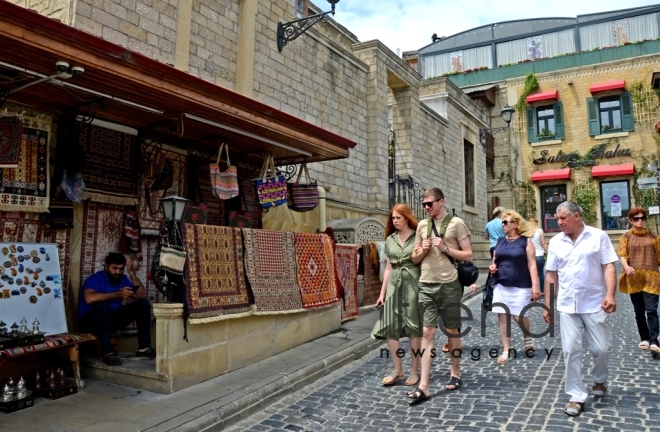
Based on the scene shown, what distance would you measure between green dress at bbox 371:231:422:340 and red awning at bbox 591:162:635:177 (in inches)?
864

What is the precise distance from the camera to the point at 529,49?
93.5ft

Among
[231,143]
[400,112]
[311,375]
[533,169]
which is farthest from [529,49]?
[311,375]

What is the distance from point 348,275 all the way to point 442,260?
4041mm

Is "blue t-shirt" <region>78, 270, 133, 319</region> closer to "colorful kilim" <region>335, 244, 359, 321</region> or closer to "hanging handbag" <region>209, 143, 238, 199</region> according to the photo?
"hanging handbag" <region>209, 143, 238, 199</region>

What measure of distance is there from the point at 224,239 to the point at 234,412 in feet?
6.47

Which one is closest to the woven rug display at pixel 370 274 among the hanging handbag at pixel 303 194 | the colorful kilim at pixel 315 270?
the hanging handbag at pixel 303 194

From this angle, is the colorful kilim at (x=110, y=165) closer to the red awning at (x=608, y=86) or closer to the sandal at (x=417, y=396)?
the sandal at (x=417, y=396)

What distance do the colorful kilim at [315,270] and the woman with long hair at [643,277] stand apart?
3866 mm

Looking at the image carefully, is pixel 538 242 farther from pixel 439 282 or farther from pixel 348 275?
pixel 439 282

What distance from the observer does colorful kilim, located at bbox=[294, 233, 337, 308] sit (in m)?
7.01

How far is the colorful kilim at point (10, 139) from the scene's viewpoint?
183 inches

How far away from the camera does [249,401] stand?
472 cm

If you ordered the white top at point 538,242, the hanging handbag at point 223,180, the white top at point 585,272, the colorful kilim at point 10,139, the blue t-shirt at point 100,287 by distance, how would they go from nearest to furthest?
the white top at point 585,272 < the colorful kilim at point 10,139 < the blue t-shirt at point 100,287 < the hanging handbag at point 223,180 < the white top at point 538,242

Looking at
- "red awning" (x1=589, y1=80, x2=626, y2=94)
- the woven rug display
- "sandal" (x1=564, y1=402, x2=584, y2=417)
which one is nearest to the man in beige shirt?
"sandal" (x1=564, y1=402, x2=584, y2=417)
